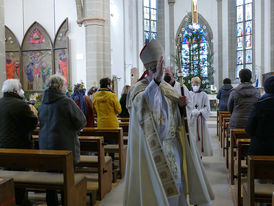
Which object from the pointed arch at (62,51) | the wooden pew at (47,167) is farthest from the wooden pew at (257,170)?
the pointed arch at (62,51)

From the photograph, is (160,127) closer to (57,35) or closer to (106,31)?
(106,31)

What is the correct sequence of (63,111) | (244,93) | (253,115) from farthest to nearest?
(244,93) → (63,111) → (253,115)

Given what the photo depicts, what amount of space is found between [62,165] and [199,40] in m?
16.7

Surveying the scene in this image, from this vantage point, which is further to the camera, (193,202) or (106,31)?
(106,31)

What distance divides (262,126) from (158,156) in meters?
1.14

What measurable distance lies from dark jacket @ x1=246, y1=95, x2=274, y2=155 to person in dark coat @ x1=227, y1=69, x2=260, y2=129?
64.5 inches

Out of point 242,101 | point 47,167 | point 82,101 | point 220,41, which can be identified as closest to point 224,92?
point 242,101

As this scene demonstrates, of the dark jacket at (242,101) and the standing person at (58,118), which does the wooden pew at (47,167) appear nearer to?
the standing person at (58,118)

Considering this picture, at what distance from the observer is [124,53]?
14.6 meters

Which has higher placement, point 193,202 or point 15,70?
point 15,70

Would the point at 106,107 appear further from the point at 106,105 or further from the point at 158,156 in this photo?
the point at 158,156

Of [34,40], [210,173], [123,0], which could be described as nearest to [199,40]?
[123,0]

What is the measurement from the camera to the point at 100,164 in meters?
4.19

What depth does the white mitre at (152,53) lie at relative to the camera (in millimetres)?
2705
